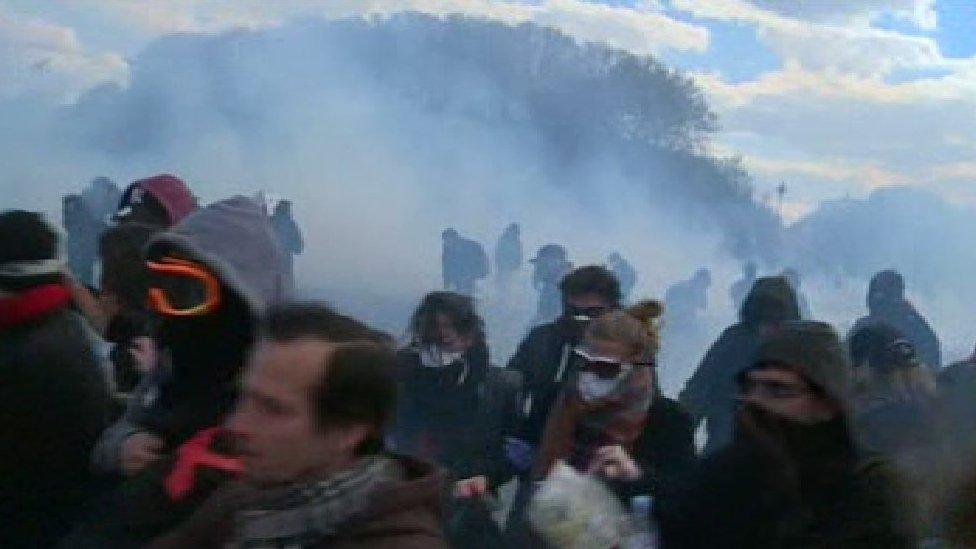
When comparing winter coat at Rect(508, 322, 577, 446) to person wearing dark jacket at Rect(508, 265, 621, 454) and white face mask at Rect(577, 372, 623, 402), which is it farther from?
white face mask at Rect(577, 372, 623, 402)

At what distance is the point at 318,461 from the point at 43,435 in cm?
85

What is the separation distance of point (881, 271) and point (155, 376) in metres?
4.81

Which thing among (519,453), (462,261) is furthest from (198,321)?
(462,261)

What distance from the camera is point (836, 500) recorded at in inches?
100

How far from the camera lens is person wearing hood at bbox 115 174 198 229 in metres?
3.70

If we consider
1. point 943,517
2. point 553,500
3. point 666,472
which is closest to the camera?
point 943,517

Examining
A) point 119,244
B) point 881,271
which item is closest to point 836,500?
point 119,244

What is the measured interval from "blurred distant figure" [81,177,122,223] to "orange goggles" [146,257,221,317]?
4.34m

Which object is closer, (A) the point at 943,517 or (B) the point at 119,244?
(A) the point at 943,517

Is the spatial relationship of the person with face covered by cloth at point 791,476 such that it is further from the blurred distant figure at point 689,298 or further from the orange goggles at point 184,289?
the blurred distant figure at point 689,298

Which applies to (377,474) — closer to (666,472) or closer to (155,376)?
(155,376)

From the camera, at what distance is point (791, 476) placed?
2.54m

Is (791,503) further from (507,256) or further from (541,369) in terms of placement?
(507,256)

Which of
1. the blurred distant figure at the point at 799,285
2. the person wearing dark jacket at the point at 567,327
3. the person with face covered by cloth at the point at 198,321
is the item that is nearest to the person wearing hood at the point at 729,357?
the person wearing dark jacket at the point at 567,327
